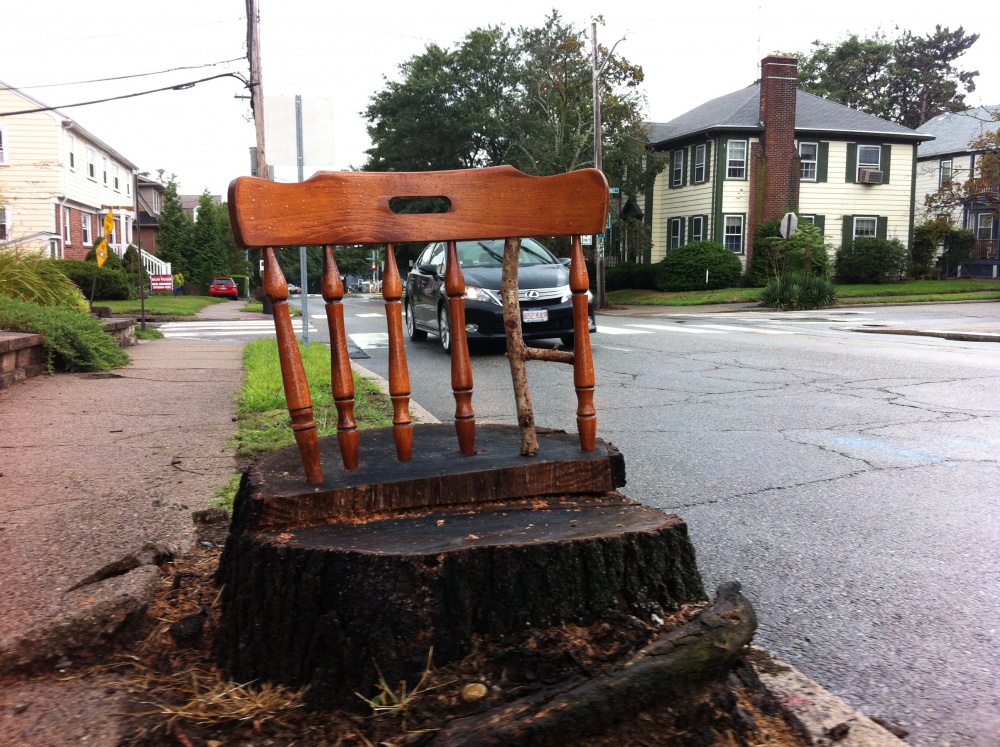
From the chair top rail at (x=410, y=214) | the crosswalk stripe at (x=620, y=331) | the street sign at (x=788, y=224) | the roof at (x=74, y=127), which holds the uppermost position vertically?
the roof at (x=74, y=127)

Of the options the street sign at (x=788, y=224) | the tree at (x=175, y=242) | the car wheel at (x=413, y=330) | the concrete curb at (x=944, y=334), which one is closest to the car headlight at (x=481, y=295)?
the car wheel at (x=413, y=330)

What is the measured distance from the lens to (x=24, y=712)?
1803 millimetres

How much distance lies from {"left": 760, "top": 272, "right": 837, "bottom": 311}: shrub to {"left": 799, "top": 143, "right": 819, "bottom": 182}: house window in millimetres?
11316

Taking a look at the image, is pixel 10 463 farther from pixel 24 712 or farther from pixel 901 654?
pixel 901 654

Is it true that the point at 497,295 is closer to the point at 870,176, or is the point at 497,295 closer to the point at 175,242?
the point at 870,176

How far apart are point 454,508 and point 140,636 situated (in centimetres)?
87

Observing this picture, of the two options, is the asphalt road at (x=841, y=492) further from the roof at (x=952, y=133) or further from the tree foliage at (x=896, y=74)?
the tree foliage at (x=896, y=74)

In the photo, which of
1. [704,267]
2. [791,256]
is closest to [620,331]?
[791,256]

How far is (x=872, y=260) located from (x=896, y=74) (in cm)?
3099

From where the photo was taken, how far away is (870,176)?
34312 millimetres

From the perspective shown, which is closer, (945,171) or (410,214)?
(410,214)

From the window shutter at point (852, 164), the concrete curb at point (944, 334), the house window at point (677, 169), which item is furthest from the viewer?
the house window at point (677, 169)

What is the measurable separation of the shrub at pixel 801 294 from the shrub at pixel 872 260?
9.67m

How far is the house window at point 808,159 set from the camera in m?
33.8
